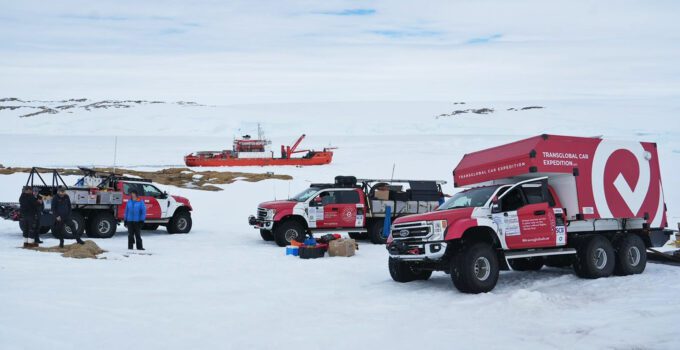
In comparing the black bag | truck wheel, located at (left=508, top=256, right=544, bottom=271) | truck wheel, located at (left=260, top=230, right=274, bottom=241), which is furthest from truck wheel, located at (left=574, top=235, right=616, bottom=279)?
truck wheel, located at (left=260, top=230, right=274, bottom=241)

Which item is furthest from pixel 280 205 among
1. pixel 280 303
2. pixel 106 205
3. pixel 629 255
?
pixel 629 255

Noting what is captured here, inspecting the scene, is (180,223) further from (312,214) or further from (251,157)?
(251,157)

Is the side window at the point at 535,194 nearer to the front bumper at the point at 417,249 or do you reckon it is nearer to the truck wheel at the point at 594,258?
the truck wheel at the point at 594,258

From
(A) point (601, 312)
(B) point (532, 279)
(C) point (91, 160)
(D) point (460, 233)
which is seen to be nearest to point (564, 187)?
(B) point (532, 279)

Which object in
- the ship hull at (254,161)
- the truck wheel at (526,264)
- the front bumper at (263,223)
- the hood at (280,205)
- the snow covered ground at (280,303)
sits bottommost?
the snow covered ground at (280,303)

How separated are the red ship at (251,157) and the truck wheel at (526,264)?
113ft

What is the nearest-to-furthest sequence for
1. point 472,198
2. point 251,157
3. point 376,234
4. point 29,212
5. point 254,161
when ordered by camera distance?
point 472,198 < point 29,212 < point 376,234 < point 254,161 < point 251,157

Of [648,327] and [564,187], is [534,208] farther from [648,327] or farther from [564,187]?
[648,327]

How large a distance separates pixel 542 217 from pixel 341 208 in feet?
26.9

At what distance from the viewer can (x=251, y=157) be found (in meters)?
50.9

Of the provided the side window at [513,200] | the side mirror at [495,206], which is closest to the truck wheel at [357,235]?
the side window at [513,200]

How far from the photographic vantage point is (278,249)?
17062mm

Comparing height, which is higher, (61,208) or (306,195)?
(306,195)

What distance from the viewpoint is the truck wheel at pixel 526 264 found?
516 inches
